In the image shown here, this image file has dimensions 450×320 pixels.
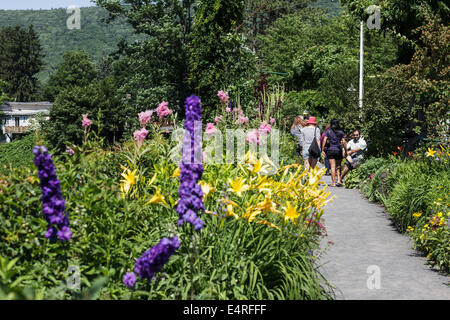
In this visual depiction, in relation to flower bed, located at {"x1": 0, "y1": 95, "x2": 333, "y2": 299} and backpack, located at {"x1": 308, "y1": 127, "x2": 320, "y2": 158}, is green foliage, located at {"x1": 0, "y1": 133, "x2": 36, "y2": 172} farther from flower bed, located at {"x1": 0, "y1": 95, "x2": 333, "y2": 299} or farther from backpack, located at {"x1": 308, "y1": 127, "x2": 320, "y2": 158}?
backpack, located at {"x1": 308, "y1": 127, "x2": 320, "y2": 158}

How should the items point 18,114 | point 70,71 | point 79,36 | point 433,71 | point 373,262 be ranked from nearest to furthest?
point 373,262, point 433,71, point 70,71, point 18,114, point 79,36

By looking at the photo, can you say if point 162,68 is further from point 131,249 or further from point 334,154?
point 131,249

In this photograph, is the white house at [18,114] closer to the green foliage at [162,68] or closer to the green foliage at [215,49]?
the green foliage at [162,68]

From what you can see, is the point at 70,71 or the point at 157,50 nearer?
the point at 157,50

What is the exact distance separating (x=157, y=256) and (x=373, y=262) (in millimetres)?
4359

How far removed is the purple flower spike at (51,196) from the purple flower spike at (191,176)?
0.70 metres

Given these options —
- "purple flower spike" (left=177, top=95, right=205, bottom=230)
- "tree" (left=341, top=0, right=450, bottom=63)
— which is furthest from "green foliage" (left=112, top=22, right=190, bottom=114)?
"purple flower spike" (left=177, top=95, right=205, bottom=230)

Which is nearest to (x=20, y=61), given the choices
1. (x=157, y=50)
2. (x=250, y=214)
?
(x=157, y=50)

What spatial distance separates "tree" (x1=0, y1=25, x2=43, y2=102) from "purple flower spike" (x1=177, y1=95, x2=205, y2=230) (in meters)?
90.7

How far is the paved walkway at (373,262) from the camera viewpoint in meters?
5.47

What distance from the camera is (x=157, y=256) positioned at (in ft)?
9.62

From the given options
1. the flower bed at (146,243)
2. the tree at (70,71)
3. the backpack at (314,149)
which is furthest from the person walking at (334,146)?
the tree at (70,71)

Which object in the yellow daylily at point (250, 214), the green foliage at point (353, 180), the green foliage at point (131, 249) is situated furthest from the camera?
the green foliage at point (353, 180)
